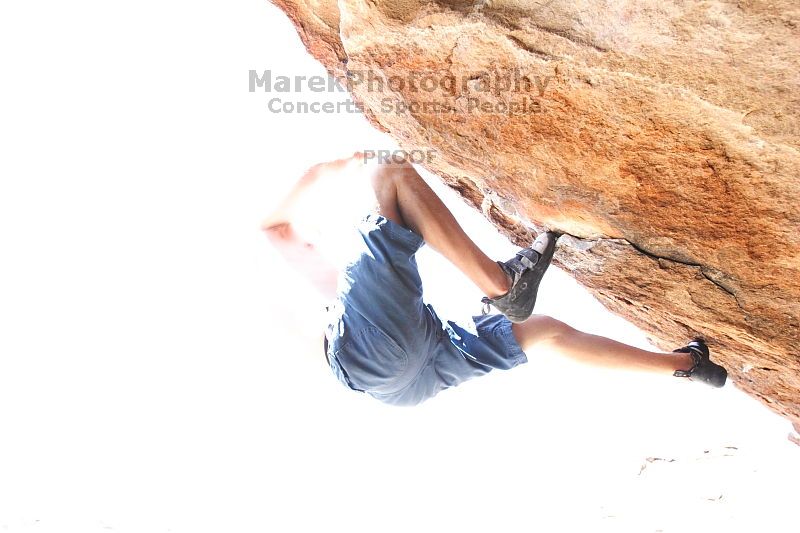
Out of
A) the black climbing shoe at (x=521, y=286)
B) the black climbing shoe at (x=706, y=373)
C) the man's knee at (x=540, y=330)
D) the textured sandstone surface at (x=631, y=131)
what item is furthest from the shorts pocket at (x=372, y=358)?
the black climbing shoe at (x=706, y=373)

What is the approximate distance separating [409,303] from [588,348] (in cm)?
76

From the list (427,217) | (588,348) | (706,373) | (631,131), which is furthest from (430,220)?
(706,373)

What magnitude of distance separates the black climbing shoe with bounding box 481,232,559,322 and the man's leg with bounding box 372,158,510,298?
2.4 inches

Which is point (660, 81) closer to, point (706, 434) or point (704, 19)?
point (704, 19)

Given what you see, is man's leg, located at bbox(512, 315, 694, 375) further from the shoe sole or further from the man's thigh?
the man's thigh

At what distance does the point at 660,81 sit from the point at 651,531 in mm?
3663

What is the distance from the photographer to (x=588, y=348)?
2383mm

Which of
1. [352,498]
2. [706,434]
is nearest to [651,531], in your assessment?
[706,434]

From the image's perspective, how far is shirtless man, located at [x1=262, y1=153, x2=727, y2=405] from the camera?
82.0 inches

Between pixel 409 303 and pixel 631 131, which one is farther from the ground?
pixel 631 131

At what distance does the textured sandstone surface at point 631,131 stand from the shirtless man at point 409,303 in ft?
0.81

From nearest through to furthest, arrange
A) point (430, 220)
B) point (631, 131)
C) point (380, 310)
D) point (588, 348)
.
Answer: point (631, 131) < point (430, 220) < point (380, 310) < point (588, 348)

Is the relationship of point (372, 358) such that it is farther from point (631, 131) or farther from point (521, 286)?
point (631, 131)

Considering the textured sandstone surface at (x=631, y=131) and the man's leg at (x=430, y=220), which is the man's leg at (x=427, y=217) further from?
the textured sandstone surface at (x=631, y=131)
